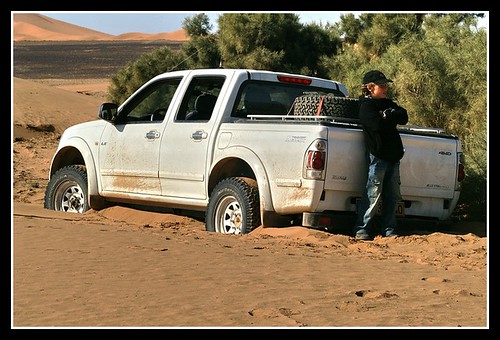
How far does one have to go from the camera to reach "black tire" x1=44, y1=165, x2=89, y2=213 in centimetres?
1234

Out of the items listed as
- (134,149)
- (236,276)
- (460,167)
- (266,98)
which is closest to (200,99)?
(266,98)

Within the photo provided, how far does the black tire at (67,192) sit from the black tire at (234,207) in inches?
95.7

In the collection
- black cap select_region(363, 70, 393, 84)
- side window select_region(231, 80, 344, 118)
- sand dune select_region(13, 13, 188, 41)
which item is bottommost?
side window select_region(231, 80, 344, 118)

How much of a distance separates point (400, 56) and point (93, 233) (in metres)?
8.75

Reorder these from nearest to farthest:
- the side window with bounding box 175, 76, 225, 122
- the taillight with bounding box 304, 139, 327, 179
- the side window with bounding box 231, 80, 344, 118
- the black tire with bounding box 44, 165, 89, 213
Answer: the taillight with bounding box 304, 139, 327, 179 → the side window with bounding box 231, 80, 344, 118 → the side window with bounding box 175, 76, 225, 122 → the black tire with bounding box 44, 165, 89, 213

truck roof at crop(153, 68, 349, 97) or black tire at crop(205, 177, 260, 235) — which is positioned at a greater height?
truck roof at crop(153, 68, 349, 97)

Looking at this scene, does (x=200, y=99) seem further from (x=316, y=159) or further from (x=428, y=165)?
(x=428, y=165)

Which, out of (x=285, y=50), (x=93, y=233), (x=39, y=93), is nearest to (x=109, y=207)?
(x=93, y=233)

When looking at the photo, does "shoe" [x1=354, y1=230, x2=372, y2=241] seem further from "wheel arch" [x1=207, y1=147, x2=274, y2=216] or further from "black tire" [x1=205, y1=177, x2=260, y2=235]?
"black tire" [x1=205, y1=177, x2=260, y2=235]

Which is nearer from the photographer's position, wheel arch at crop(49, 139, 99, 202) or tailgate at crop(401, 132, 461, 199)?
tailgate at crop(401, 132, 461, 199)

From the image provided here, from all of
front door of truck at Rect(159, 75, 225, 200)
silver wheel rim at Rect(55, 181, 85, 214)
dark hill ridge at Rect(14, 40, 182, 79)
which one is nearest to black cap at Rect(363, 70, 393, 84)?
front door of truck at Rect(159, 75, 225, 200)

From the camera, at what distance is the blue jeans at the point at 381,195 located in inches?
383

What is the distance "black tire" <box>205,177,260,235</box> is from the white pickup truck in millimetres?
11
